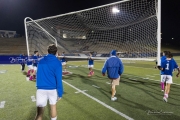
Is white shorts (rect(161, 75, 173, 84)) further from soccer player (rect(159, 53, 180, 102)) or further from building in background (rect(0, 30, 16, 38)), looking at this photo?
building in background (rect(0, 30, 16, 38))

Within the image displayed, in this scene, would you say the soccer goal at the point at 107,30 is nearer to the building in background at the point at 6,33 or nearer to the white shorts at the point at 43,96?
the white shorts at the point at 43,96

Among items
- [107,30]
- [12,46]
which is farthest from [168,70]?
[12,46]

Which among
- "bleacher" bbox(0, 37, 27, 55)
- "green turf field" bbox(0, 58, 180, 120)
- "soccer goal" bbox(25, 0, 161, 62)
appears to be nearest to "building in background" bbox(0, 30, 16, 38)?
"bleacher" bbox(0, 37, 27, 55)

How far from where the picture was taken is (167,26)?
55.6 meters

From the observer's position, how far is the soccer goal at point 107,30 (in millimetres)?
7414

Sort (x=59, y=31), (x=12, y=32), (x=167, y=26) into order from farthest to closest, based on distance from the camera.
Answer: (x=167, y=26) < (x=12, y=32) < (x=59, y=31)

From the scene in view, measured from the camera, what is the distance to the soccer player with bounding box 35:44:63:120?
133 inches

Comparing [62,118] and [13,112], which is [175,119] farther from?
[13,112]

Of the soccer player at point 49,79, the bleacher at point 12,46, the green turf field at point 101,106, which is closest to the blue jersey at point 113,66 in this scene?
the green turf field at point 101,106

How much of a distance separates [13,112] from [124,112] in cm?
343

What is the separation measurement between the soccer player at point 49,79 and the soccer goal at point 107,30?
12.6ft

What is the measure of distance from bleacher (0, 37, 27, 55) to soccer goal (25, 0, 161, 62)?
2306 cm

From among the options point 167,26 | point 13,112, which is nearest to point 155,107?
point 13,112

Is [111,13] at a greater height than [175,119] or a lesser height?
greater
